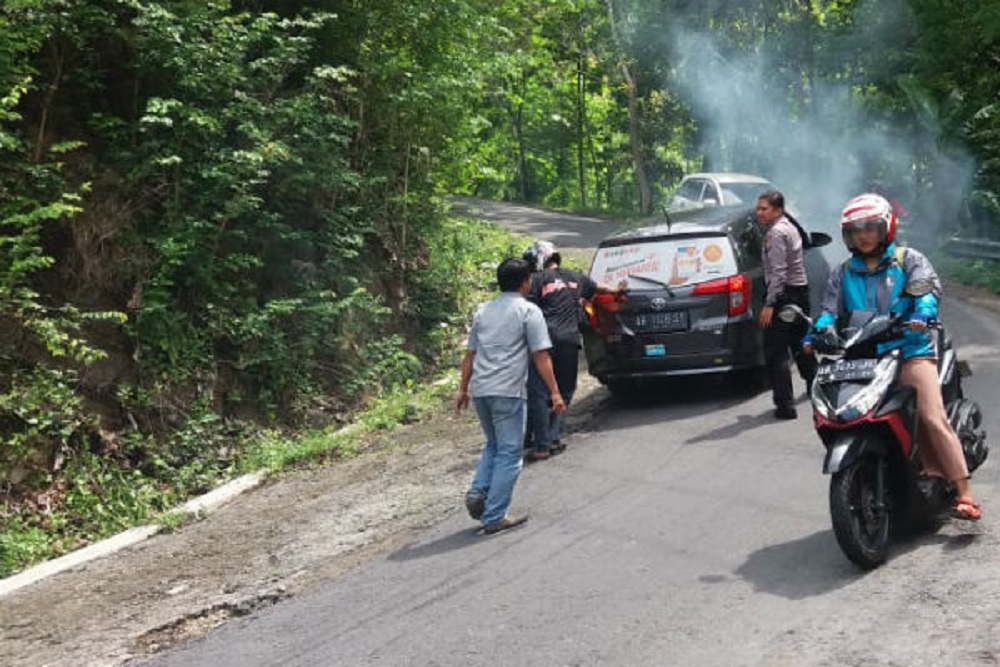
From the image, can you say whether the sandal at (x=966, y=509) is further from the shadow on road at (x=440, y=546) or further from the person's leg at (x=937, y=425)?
the shadow on road at (x=440, y=546)

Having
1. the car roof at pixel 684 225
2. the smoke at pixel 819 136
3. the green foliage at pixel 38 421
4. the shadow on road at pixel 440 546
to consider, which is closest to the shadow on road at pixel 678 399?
the car roof at pixel 684 225

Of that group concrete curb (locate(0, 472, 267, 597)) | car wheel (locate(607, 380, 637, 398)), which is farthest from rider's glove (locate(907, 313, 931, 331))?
concrete curb (locate(0, 472, 267, 597))

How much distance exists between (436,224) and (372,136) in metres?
1.66

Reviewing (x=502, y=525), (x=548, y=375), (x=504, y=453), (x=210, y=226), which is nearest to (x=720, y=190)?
(x=210, y=226)

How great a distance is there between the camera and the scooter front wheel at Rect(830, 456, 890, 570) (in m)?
5.62

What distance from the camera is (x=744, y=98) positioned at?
1368 inches

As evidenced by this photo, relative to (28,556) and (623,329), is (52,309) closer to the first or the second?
(28,556)

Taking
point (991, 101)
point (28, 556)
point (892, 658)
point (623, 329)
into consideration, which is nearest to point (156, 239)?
point (28, 556)

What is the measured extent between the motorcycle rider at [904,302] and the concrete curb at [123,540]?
5.67 metres

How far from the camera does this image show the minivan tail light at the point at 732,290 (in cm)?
1036

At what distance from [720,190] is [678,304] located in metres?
12.4

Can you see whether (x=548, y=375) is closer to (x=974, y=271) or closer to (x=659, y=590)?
(x=659, y=590)

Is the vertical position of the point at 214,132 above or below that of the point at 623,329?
above

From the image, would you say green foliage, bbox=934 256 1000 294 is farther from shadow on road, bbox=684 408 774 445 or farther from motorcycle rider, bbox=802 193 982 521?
motorcycle rider, bbox=802 193 982 521
